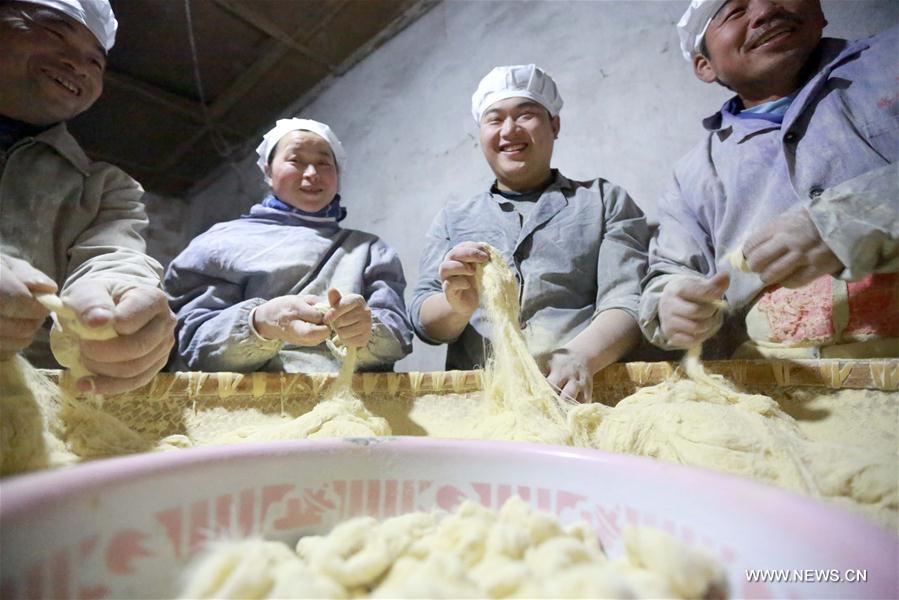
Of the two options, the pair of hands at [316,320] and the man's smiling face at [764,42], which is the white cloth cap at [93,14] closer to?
the pair of hands at [316,320]

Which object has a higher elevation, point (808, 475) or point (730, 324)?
point (730, 324)

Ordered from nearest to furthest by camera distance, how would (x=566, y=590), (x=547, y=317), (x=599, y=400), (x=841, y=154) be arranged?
(x=566, y=590) < (x=841, y=154) < (x=599, y=400) < (x=547, y=317)

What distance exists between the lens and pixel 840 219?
1.17 feet

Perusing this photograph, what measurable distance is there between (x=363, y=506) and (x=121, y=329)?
0.23m

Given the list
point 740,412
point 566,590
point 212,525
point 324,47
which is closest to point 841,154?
point 740,412

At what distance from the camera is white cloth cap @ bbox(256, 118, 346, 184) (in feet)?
2.52

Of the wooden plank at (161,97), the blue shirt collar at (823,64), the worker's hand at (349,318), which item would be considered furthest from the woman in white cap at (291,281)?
the blue shirt collar at (823,64)

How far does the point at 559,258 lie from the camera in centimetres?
67

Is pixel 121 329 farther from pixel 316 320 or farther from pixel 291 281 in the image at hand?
pixel 291 281

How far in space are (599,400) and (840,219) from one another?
1.00 ft

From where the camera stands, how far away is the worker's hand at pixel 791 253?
364mm

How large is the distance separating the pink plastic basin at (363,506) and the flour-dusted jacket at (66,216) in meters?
0.21

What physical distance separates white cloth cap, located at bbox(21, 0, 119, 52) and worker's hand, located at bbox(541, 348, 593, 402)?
0.67 m

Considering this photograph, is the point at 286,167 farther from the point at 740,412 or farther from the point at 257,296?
the point at 740,412
